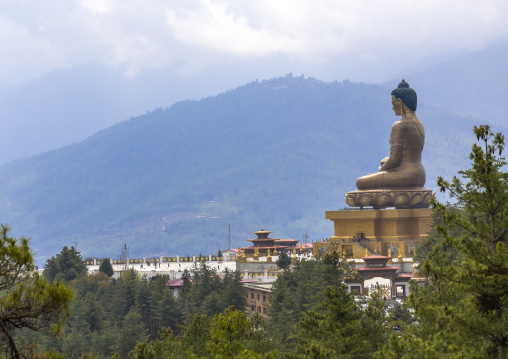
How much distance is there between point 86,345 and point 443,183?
24.3 metres

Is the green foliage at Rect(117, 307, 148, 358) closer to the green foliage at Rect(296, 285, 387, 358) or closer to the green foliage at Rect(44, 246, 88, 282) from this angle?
the green foliage at Rect(296, 285, 387, 358)

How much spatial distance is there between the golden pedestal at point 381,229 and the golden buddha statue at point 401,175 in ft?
2.63

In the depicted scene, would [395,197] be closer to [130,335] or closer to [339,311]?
[130,335]

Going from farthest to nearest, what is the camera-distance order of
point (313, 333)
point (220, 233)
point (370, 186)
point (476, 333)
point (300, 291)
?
point (220, 233), point (370, 186), point (300, 291), point (313, 333), point (476, 333)

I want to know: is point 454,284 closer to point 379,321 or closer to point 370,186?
point 379,321

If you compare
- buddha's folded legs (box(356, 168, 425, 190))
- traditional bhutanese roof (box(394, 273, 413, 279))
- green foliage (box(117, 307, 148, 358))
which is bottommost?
green foliage (box(117, 307, 148, 358))

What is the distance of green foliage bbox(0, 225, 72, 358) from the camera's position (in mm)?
10781

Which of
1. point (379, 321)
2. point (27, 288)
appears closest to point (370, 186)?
point (379, 321)

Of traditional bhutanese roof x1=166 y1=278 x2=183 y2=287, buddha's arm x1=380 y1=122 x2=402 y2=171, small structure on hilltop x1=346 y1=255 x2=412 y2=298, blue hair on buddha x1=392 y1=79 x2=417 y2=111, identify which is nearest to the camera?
small structure on hilltop x1=346 y1=255 x2=412 y2=298

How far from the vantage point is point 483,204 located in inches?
605

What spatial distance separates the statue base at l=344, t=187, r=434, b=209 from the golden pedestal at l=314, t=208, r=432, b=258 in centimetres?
63

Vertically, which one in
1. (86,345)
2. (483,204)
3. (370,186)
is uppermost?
(370,186)

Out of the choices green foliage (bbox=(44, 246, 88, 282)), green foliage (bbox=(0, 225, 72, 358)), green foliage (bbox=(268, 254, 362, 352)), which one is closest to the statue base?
green foliage (bbox=(268, 254, 362, 352))

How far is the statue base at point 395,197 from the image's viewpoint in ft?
155
